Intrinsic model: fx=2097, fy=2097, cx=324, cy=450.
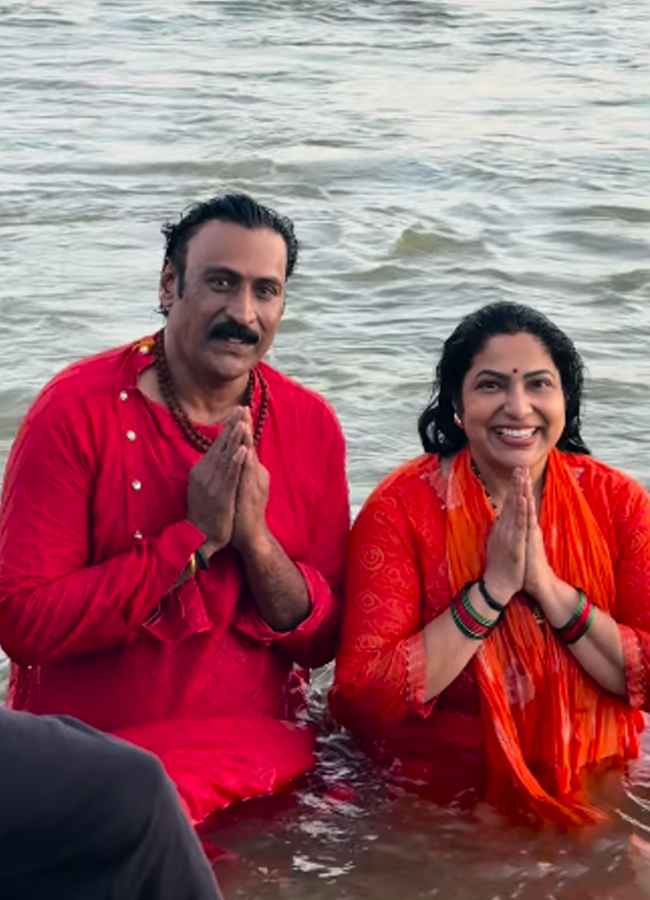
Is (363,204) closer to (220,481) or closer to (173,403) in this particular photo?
(173,403)

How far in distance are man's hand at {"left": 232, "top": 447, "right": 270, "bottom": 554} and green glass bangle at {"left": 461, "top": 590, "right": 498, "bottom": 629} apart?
1.52 ft

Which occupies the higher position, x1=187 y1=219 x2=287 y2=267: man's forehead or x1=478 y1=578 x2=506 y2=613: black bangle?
x1=187 y1=219 x2=287 y2=267: man's forehead

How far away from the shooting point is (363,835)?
15.2 feet

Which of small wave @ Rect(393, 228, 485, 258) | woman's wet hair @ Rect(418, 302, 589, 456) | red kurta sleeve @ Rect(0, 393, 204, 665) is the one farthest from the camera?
small wave @ Rect(393, 228, 485, 258)

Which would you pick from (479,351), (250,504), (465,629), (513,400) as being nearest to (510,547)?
(465,629)

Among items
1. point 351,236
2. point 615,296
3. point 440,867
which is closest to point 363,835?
point 440,867

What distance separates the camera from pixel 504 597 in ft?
14.8

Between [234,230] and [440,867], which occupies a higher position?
[234,230]

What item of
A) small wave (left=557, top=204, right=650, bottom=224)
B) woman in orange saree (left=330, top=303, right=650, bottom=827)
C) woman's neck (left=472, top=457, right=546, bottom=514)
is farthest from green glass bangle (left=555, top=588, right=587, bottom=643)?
small wave (left=557, top=204, right=650, bottom=224)

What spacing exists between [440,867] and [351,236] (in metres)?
7.16

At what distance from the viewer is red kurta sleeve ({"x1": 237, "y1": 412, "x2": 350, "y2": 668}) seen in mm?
4684

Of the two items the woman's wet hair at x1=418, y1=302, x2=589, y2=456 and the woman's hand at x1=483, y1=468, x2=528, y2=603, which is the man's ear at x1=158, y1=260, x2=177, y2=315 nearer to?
the woman's wet hair at x1=418, y1=302, x2=589, y2=456

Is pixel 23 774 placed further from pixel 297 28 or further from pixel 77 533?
pixel 297 28

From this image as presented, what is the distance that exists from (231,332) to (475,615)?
2.65 ft
